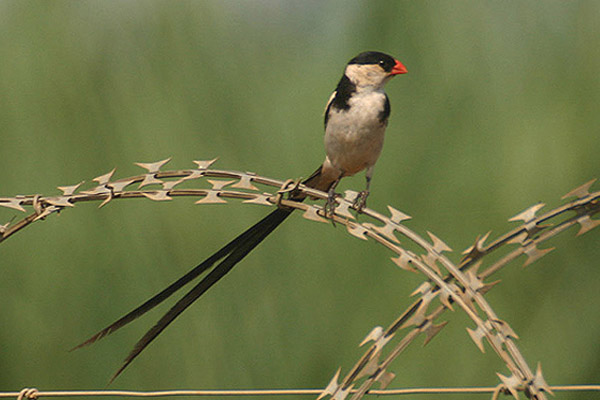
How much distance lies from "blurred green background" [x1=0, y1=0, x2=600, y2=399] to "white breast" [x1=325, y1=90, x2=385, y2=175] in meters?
0.80

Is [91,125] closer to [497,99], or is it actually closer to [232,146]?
[232,146]

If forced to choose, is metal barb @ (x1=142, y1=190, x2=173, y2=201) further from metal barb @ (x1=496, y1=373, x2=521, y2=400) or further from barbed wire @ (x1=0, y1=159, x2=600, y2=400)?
metal barb @ (x1=496, y1=373, x2=521, y2=400)

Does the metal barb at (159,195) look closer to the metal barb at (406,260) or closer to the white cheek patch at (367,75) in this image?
the metal barb at (406,260)

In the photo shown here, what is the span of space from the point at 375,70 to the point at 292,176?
89 cm

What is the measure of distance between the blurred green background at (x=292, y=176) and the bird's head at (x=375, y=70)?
79cm

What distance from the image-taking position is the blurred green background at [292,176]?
1.95 m

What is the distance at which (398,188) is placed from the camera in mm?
2047

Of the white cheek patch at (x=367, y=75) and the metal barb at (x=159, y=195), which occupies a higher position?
the white cheek patch at (x=367, y=75)

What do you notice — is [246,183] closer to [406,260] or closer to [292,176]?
[406,260]

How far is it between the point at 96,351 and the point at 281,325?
562mm

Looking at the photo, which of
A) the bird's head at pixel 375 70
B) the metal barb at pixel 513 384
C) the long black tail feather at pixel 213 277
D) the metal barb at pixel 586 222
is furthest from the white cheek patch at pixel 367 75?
the metal barb at pixel 513 384

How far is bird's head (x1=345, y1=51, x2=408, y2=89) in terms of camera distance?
1.26 m

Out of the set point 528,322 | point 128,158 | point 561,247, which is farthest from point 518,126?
point 128,158

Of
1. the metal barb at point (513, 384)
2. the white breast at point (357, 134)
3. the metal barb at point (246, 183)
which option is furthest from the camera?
the white breast at point (357, 134)
